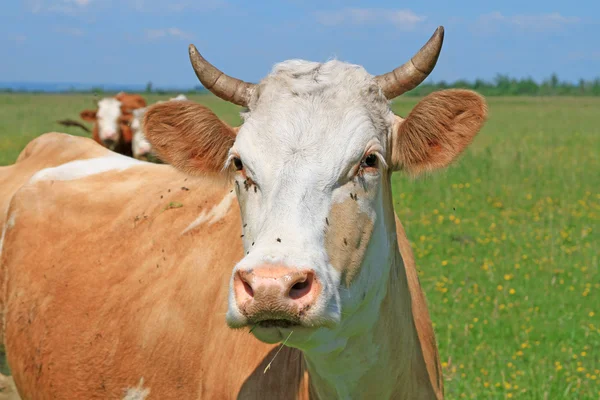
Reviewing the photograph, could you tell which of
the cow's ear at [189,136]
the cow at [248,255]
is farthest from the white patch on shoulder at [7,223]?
the cow's ear at [189,136]

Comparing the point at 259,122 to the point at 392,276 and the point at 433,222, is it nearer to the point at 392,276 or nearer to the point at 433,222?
the point at 392,276

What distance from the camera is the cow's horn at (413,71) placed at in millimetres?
3477

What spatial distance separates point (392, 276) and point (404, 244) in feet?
2.78

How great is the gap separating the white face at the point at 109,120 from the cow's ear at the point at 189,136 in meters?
14.8

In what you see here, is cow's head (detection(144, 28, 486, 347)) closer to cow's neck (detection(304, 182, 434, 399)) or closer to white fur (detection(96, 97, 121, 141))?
cow's neck (detection(304, 182, 434, 399))

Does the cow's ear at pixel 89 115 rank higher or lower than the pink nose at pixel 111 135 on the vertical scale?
higher

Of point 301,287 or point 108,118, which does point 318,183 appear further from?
point 108,118

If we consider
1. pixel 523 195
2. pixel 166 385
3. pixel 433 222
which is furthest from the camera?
pixel 523 195

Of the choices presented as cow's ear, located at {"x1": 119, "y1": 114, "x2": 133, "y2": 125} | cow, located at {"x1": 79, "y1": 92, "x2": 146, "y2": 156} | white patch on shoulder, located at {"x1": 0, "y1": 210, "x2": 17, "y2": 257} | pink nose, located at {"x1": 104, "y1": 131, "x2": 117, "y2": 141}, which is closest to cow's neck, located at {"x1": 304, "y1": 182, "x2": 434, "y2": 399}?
white patch on shoulder, located at {"x1": 0, "y1": 210, "x2": 17, "y2": 257}

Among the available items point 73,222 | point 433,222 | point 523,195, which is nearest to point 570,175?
point 523,195

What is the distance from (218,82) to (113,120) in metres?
15.5

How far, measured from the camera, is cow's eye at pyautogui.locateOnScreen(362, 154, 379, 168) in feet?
10.9

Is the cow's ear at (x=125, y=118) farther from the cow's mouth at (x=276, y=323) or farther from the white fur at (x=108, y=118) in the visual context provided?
the cow's mouth at (x=276, y=323)

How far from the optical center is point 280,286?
8.75 ft
